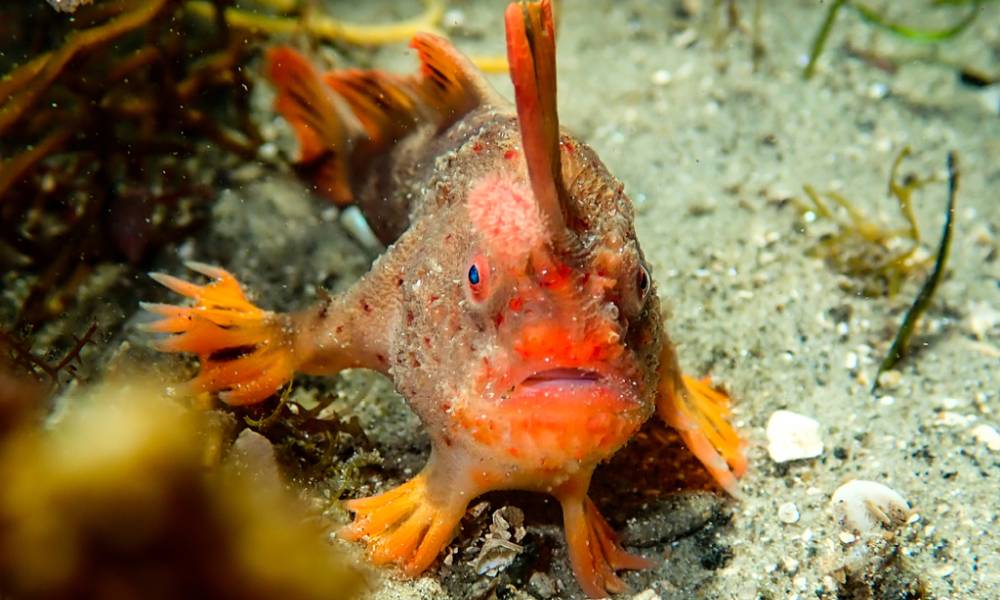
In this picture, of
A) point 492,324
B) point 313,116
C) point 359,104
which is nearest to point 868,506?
point 492,324

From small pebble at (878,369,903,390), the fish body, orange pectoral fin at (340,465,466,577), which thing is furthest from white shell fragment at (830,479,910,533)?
orange pectoral fin at (340,465,466,577)

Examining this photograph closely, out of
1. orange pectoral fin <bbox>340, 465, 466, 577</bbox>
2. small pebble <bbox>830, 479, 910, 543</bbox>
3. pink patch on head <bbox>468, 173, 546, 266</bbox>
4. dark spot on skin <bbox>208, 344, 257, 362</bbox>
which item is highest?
pink patch on head <bbox>468, 173, 546, 266</bbox>

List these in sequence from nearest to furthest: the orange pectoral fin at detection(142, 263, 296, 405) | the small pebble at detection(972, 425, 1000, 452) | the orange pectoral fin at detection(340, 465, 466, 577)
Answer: the orange pectoral fin at detection(340, 465, 466, 577) < the orange pectoral fin at detection(142, 263, 296, 405) < the small pebble at detection(972, 425, 1000, 452)

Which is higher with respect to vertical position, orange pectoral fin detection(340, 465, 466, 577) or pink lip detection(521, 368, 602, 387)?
pink lip detection(521, 368, 602, 387)

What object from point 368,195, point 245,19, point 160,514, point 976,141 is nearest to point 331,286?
point 368,195

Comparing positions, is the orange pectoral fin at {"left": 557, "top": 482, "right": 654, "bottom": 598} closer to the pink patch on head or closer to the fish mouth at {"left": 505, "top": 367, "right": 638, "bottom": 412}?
the fish mouth at {"left": 505, "top": 367, "right": 638, "bottom": 412}

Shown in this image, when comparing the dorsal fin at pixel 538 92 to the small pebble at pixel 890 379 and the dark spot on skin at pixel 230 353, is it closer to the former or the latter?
the dark spot on skin at pixel 230 353
